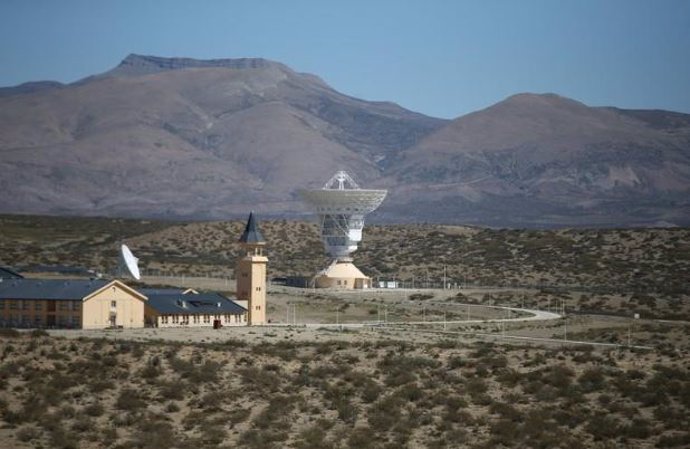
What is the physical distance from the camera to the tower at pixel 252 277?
7912 centimetres

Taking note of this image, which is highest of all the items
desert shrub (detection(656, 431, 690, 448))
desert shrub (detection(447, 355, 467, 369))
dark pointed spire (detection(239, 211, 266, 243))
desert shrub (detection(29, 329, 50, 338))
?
dark pointed spire (detection(239, 211, 266, 243))

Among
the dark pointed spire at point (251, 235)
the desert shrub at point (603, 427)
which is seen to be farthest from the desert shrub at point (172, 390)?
the dark pointed spire at point (251, 235)

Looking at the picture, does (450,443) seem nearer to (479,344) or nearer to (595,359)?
(595,359)

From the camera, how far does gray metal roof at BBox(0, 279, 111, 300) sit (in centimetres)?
7231

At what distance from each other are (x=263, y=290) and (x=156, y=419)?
3226 cm

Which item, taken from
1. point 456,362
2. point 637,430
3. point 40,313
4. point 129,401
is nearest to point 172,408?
point 129,401

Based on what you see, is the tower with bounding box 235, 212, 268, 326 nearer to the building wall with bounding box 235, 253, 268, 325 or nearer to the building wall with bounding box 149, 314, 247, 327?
the building wall with bounding box 235, 253, 268, 325

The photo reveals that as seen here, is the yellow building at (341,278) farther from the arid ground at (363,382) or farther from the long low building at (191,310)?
the long low building at (191,310)

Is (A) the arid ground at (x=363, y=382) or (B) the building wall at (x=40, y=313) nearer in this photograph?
(A) the arid ground at (x=363, y=382)

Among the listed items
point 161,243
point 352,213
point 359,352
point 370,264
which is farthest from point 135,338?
point 161,243

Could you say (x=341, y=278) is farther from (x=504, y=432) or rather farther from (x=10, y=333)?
(x=504, y=432)

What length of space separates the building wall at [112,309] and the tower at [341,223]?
39334mm

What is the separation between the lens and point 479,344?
219ft

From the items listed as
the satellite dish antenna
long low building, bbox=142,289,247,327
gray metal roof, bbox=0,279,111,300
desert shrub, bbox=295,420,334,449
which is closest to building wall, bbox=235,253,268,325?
long low building, bbox=142,289,247,327
